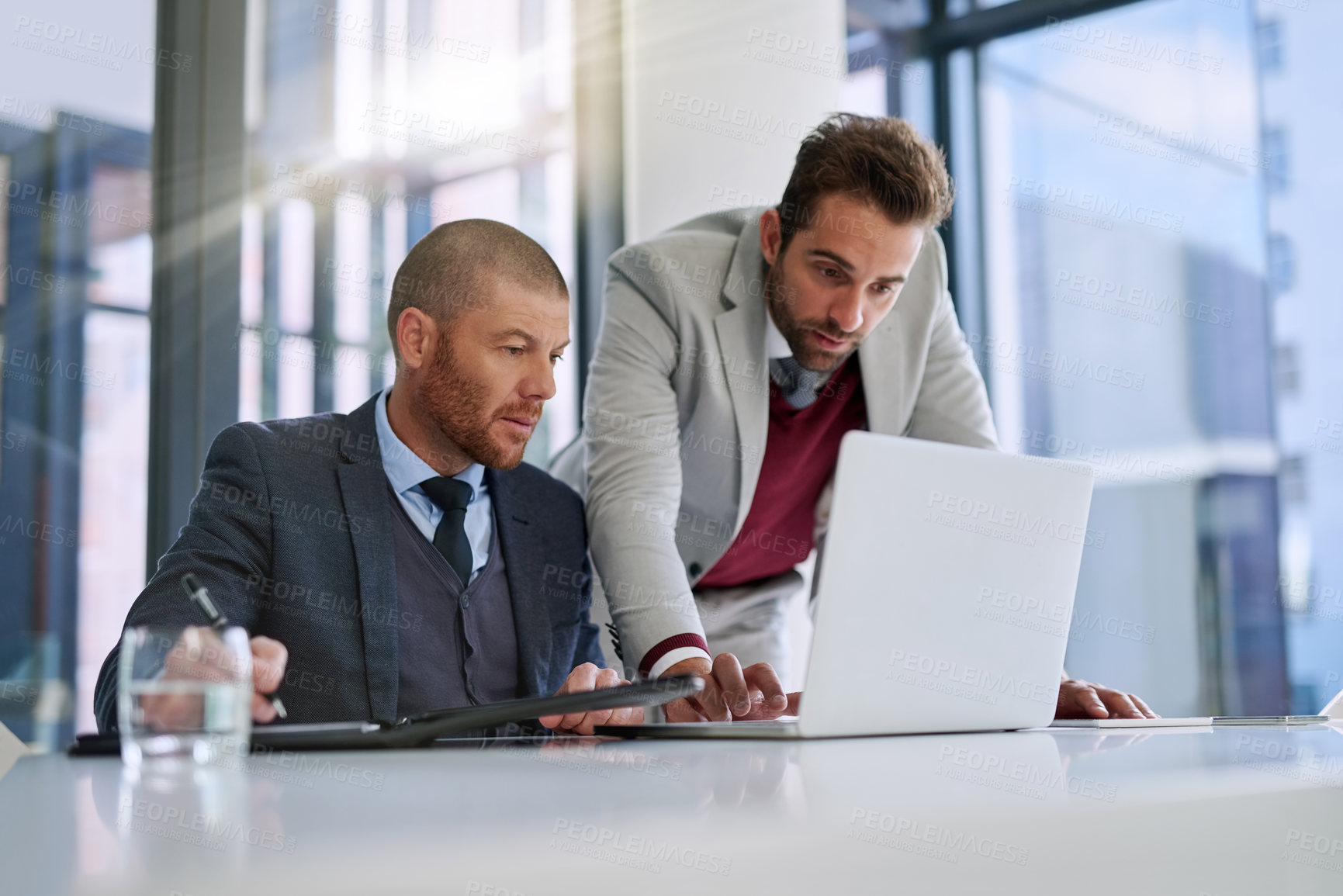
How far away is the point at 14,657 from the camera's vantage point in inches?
93.7

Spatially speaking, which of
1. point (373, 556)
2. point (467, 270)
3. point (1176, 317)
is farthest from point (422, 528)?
point (1176, 317)

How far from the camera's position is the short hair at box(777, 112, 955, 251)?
6.42 ft

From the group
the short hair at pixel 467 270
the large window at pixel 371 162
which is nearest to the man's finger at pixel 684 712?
the short hair at pixel 467 270

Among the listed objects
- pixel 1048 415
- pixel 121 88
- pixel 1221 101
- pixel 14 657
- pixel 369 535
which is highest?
pixel 1221 101

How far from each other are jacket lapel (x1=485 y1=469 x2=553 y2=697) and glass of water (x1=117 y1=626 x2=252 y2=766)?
2.91ft

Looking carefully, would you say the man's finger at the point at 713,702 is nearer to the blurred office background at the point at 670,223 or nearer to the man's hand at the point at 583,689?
the man's hand at the point at 583,689

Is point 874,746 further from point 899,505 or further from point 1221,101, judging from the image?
point 1221,101

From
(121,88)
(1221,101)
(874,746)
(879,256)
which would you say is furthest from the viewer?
(1221,101)

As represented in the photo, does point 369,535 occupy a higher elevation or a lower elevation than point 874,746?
higher

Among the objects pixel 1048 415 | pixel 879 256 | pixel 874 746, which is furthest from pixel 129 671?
pixel 1048 415

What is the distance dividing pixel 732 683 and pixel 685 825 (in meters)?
0.82

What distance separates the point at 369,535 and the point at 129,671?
2.67ft

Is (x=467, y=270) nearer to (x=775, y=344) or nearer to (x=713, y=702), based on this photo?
(x=775, y=344)

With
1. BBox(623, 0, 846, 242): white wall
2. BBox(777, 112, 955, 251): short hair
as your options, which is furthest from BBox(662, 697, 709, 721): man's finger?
BBox(623, 0, 846, 242): white wall
